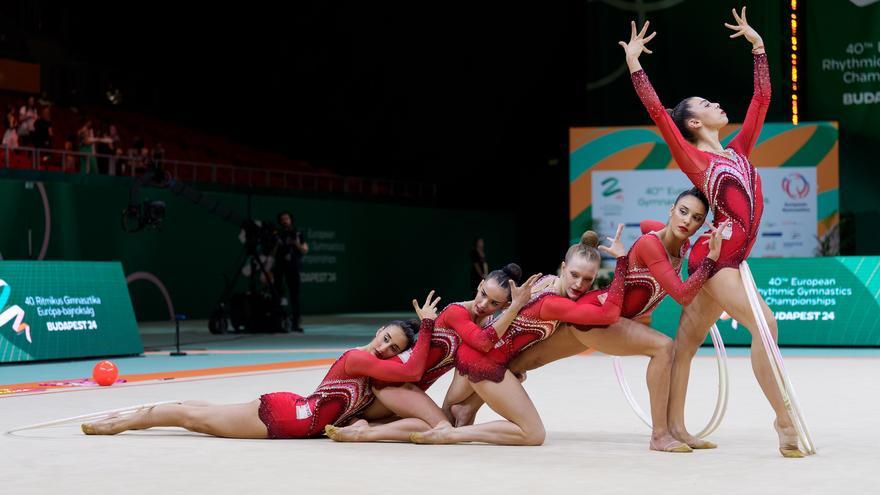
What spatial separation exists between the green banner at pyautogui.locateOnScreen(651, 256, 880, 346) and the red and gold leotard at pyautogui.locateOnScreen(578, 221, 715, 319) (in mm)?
8852

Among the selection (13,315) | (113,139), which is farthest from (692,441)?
(113,139)

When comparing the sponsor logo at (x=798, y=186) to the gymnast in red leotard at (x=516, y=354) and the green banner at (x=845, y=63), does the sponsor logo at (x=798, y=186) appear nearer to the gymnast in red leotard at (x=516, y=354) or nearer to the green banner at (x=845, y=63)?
the green banner at (x=845, y=63)

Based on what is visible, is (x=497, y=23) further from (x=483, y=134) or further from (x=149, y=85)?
(x=149, y=85)

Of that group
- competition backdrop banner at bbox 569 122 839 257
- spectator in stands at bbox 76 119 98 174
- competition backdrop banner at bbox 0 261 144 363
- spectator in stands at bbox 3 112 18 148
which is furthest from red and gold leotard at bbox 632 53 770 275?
spectator in stands at bbox 76 119 98 174

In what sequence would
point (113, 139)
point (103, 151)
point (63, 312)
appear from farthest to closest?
1. point (113, 139)
2. point (103, 151)
3. point (63, 312)

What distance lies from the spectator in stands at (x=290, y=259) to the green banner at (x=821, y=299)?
649 cm

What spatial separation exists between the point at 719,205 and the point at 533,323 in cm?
116

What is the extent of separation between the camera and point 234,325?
19734 millimetres

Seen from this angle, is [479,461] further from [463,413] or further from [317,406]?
[317,406]

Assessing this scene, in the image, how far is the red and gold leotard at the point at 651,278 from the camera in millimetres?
6621

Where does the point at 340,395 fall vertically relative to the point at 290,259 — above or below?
below

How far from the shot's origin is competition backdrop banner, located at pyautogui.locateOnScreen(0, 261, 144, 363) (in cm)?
1330

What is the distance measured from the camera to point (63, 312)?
1377cm

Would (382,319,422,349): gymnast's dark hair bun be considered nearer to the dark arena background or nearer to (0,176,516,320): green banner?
the dark arena background
